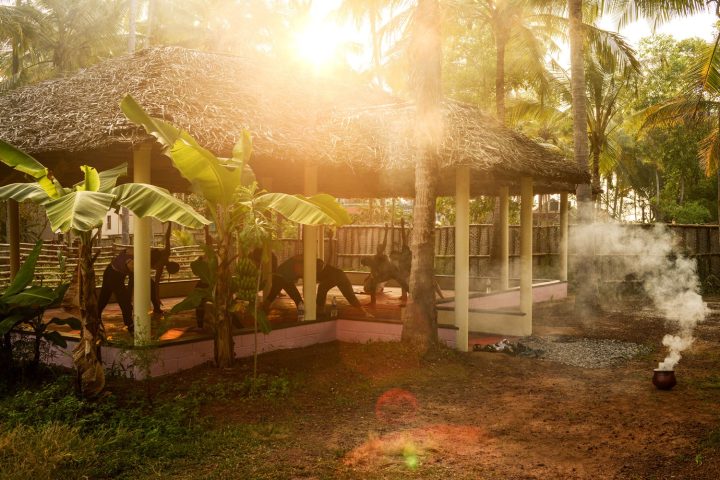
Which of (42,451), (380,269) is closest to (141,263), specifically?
(42,451)

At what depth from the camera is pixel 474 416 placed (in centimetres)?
669

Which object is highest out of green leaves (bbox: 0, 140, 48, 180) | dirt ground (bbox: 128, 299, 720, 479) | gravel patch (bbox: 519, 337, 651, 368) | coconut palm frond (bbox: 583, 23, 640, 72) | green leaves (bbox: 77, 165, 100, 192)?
coconut palm frond (bbox: 583, 23, 640, 72)

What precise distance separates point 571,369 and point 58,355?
23.2ft

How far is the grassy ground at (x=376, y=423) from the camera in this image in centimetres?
509

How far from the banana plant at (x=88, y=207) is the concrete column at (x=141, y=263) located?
3.44 feet

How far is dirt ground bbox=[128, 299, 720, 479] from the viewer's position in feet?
17.1

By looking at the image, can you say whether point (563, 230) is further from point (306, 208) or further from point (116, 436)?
point (116, 436)

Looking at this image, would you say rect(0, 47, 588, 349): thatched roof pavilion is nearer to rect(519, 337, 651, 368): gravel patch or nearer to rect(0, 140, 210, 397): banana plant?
rect(519, 337, 651, 368): gravel patch

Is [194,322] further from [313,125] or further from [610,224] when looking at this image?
[610,224]

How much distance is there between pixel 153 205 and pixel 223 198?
1082 millimetres

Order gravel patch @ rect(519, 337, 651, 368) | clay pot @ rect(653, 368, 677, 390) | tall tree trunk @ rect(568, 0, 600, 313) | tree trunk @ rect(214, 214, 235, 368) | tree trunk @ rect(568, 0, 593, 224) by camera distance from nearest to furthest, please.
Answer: tree trunk @ rect(214, 214, 235, 368) < clay pot @ rect(653, 368, 677, 390) < gravel patch @ rect(519, 337, 651, 368) < tall tree trunk @ rect(568, 0, 600, 313) < tree trunk @ rect(568, 0, 593, 224)

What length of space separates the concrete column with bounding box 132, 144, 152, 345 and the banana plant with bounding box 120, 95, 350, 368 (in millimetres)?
806

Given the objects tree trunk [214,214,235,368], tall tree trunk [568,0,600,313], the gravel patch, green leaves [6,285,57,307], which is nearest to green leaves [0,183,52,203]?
green leaves [6,285,57,307]

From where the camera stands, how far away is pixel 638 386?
7.89 metres
